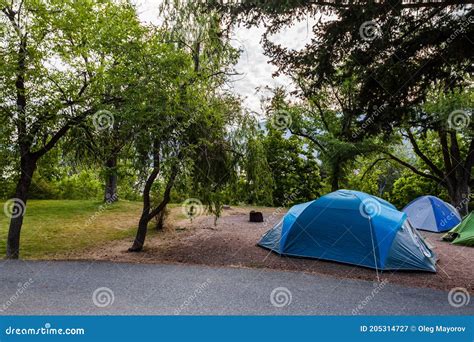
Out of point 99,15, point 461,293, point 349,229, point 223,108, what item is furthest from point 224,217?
point 461,293

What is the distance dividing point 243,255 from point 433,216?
1002 cm

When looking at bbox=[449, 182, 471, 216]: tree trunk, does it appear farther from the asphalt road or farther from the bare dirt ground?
the asphalt road

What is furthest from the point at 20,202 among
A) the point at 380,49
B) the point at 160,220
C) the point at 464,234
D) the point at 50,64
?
the point at 464,234

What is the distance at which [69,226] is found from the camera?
55.7ft

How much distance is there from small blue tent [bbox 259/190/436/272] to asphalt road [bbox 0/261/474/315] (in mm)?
1528

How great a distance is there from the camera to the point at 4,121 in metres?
9.90

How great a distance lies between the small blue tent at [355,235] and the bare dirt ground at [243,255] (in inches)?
10.4

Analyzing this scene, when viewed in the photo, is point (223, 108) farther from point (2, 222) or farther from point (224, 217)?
point (2, 222)

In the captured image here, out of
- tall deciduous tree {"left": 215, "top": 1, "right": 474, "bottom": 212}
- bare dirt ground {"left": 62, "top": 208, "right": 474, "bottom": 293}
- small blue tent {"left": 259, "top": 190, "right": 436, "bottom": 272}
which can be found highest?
tall deciduous tree {"left": 215, "top": 1, "right": 474, "bottom": 212}

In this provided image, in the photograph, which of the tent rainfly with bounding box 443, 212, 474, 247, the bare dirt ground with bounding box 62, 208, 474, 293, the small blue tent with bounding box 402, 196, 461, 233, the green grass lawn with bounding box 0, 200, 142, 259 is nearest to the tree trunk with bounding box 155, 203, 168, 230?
the bare dirt ground with bounding box 62, 208, 474, 293

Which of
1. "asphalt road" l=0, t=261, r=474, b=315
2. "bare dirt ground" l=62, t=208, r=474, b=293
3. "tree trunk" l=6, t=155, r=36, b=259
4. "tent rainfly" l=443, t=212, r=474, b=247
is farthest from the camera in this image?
"tent rainfly" l=443, t=212, r=474, b=247

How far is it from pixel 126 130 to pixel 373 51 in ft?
21.1

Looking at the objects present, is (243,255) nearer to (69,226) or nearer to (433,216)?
(433,216)

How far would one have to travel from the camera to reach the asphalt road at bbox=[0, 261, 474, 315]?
574 cm
